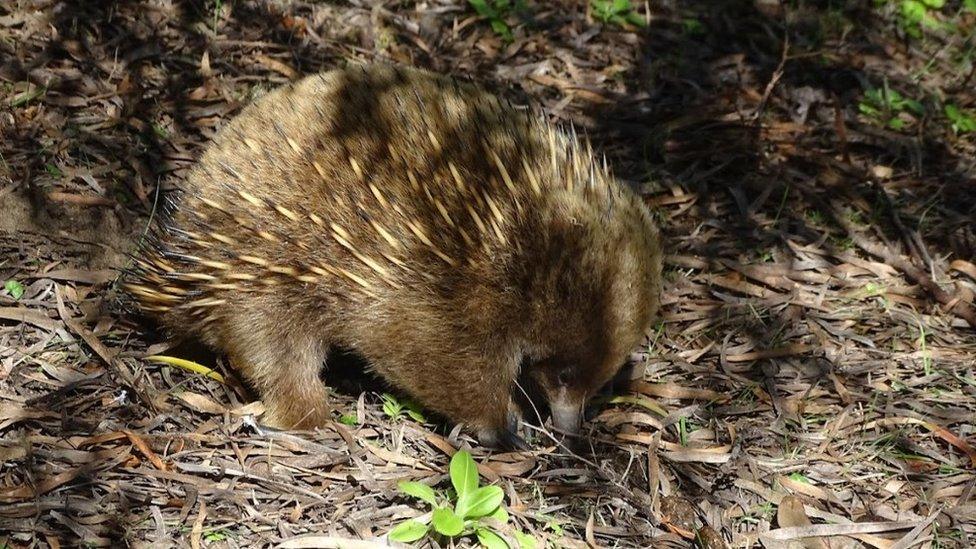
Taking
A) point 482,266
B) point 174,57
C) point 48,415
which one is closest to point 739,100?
point 482,266

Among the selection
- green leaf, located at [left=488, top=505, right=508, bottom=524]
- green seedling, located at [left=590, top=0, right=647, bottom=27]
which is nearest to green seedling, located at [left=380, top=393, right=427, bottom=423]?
green leaf, located at [left=488, top=505, right=508, bottom=524]

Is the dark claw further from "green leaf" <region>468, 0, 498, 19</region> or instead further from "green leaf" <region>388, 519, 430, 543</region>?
"green leaf" <region>468, 0, 498, 19</region>

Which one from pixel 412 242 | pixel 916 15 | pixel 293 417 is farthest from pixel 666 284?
pixel 916 15

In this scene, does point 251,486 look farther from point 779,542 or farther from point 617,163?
point 617,163

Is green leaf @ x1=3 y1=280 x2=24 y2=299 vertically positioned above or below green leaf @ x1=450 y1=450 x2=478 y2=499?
above

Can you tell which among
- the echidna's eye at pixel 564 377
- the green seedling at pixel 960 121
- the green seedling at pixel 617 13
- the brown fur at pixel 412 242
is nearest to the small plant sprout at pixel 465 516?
the brown fur at pixel 412 242

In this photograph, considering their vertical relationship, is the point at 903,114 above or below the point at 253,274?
below
